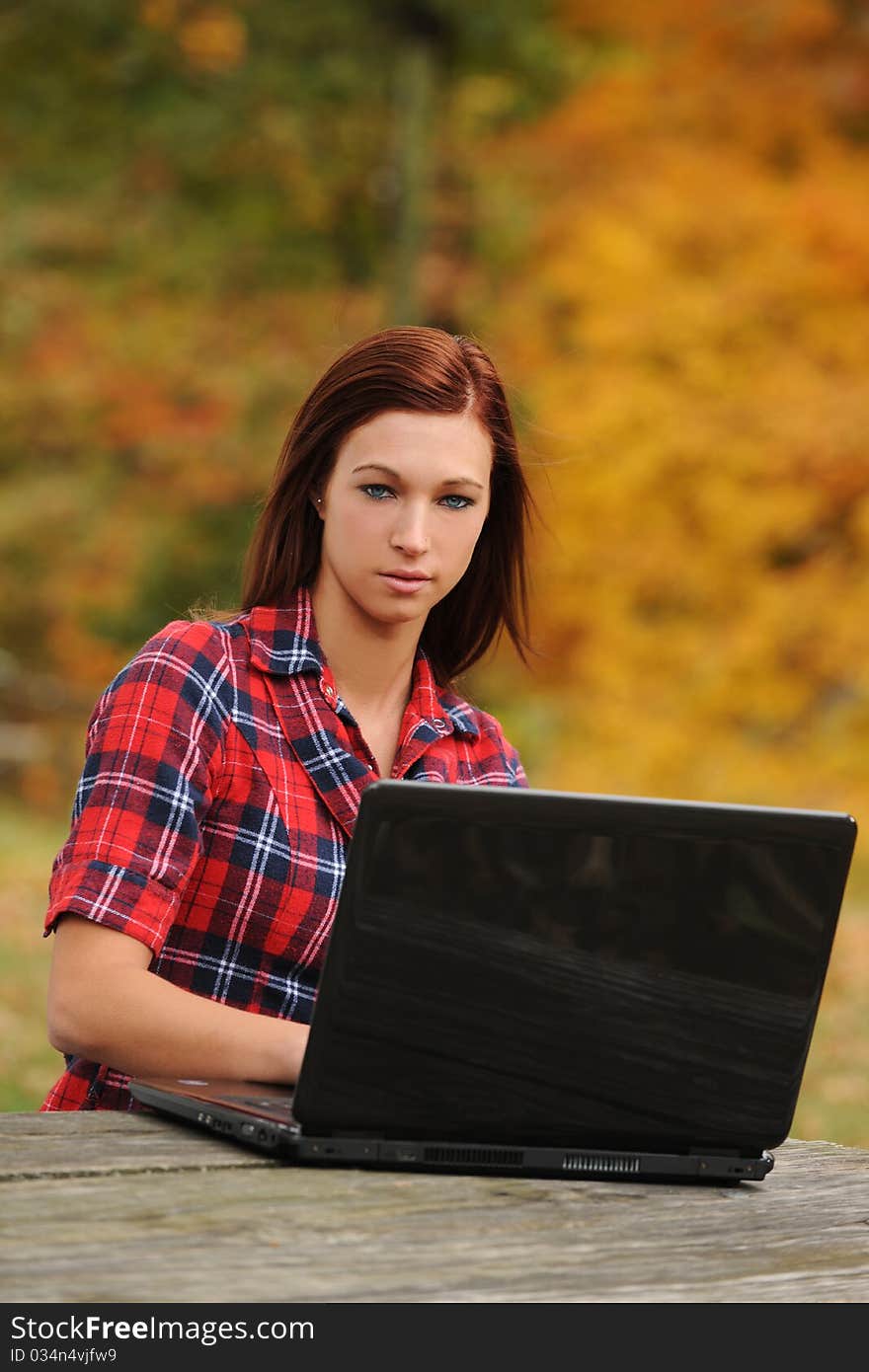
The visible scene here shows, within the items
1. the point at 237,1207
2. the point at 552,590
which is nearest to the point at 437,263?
the point at 552,590

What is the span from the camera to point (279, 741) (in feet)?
6.95

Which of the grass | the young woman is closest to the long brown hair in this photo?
the young woman

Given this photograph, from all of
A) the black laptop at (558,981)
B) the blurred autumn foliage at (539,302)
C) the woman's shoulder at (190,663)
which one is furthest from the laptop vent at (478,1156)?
the blurred autumn foliage at (539,302)

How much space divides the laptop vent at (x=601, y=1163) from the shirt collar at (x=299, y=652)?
0.82 metres

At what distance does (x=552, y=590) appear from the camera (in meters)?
9.07

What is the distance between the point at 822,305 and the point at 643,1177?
7.83m

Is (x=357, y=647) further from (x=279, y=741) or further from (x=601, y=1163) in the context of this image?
(x=601, y=1163)

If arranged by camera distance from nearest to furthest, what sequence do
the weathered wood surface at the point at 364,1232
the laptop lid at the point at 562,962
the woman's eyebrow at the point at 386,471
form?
the weathered wood surface at the point at 364,1232 < the laptop lid at the point at 562,962 < the woman's eyebrow at the point at 386,471

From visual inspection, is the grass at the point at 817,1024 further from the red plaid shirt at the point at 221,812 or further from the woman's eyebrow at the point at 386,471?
the woman's eyebrow at the point at 386,471

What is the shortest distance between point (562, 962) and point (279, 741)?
0.76 meters

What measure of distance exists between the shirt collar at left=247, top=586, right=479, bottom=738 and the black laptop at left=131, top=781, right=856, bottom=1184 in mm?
739

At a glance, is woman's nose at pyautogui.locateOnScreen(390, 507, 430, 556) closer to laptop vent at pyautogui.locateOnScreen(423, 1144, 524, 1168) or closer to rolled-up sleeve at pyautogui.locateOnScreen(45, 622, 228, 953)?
rolled-up sleeve at pyautogui.locateOnScreen(45, 622, 228, 953)

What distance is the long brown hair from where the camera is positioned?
2.19 metres

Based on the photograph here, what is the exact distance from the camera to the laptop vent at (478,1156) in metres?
1.49
